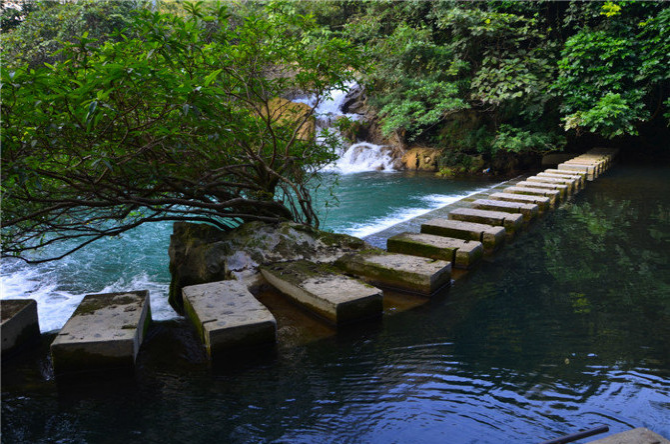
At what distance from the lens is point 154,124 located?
384cm

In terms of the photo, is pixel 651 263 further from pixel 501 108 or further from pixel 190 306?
pixel 501 108

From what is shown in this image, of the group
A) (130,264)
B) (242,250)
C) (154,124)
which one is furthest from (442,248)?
(130,264)

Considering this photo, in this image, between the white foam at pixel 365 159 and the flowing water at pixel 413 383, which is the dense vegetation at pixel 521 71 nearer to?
the white foam at pixel 365 159

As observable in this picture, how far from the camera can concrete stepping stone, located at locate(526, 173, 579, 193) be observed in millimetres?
9433

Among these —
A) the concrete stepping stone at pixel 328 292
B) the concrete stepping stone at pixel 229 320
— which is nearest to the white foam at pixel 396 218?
the concrete stepping stone at pixel 328 292

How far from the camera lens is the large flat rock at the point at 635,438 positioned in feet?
6.73

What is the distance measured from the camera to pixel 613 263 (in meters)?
5.07

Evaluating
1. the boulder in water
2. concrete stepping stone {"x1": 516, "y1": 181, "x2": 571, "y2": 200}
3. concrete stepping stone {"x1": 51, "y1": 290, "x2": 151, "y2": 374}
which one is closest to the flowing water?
concrete stepping stone {"x1": 51, "y1": 290, "x2": 151, "y2": 374}

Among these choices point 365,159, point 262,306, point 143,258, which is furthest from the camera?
point 365,159

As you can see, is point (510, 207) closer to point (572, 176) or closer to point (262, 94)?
point (262, 94)

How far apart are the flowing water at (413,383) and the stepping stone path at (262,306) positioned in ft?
0.50

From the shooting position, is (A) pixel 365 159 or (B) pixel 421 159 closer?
(B) pixel 421 159

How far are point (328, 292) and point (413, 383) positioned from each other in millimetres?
1093

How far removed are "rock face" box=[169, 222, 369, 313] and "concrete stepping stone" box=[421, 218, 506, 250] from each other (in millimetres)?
1098
